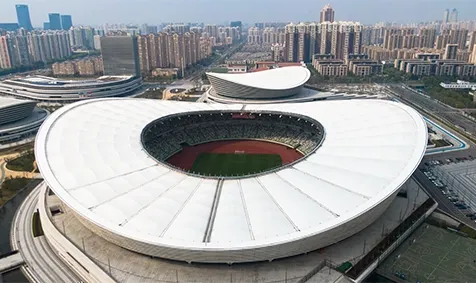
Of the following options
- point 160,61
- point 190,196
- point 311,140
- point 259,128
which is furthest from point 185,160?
point 160,61

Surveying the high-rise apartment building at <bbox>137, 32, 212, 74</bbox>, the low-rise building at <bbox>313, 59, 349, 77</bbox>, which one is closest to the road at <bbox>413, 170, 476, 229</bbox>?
the low-rise building at <bbox>313, 59, 349, 77</bbox>

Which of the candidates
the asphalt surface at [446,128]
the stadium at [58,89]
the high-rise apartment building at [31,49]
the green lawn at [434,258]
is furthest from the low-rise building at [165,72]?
the green lawn at [434,258]

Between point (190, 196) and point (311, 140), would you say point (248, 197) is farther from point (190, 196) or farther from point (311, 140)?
point (311, 140)

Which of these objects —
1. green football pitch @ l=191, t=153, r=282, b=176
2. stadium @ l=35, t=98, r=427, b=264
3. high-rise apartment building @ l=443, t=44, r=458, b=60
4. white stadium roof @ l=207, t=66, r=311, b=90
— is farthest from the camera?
high-rise apartment building @ l=443, t=44, r=458, b=60

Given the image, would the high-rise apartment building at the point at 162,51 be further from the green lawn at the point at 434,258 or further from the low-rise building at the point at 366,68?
A: the green lawn at the point at 434,258

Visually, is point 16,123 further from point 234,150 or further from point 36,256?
point 36,256

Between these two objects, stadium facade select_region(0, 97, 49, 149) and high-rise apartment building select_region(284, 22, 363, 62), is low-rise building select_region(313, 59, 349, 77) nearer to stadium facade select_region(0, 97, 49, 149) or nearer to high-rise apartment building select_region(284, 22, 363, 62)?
high-rise apartment building select_region(284, 22, 363, 62)

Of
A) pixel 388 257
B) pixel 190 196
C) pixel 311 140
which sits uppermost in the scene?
pixel 190 196
